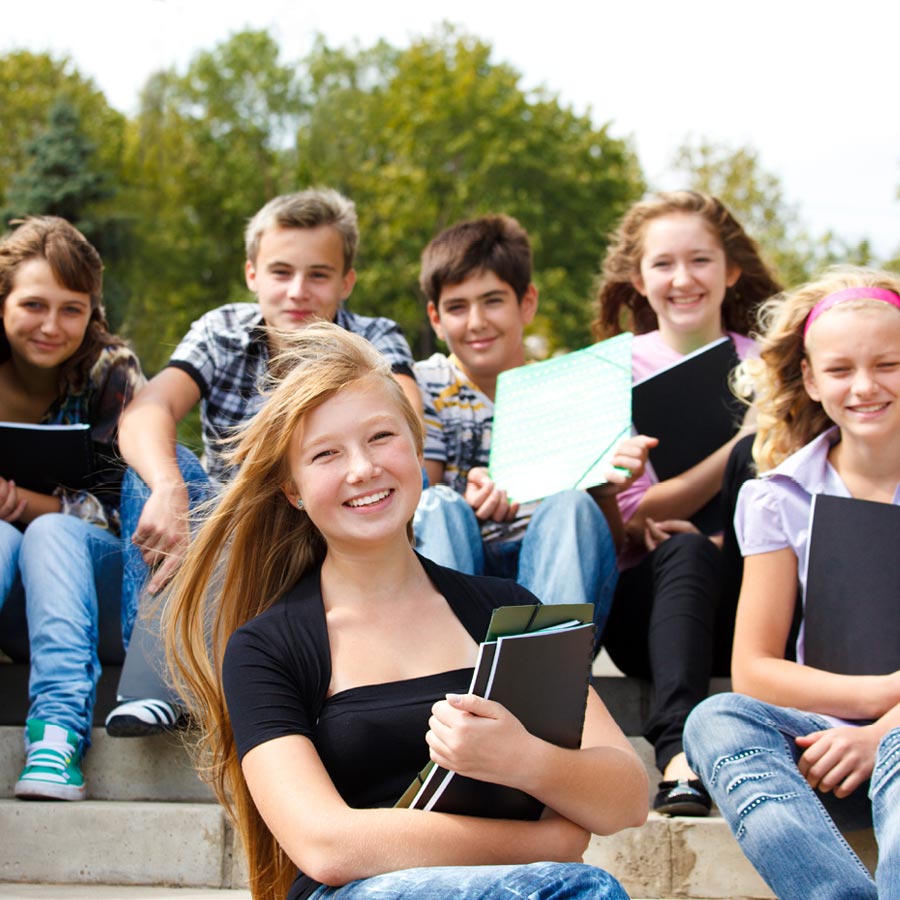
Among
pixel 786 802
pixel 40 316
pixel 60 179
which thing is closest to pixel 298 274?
pixel 40 316

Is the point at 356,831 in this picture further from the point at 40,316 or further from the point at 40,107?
the point at 40,107

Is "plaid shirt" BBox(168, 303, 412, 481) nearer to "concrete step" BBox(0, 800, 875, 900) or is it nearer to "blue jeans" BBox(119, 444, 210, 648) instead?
"blue jeans" BBox(119, 444, 210, 648)

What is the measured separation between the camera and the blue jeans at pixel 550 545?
10.7ft

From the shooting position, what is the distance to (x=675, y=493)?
3807 millimetres

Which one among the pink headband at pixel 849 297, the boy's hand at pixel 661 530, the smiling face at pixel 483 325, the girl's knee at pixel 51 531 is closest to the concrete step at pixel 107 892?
the girl's knee at pixel 51 531

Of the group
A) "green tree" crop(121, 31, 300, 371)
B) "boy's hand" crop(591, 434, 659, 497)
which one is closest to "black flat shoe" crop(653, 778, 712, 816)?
"boy's hand" crop(591, 434, 659, 497)

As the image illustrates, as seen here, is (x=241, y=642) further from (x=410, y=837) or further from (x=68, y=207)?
(x=68, y=207)

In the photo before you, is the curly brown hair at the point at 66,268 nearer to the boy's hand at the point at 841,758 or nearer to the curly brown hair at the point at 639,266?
the curly brown hair at the point at 639,266

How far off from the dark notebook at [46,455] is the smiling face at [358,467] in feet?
Answer: 5.22

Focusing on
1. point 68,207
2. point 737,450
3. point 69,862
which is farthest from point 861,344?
point 68,207

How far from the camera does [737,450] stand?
12.0 ft

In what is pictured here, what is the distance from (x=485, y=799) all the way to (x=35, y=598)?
1.77 metres

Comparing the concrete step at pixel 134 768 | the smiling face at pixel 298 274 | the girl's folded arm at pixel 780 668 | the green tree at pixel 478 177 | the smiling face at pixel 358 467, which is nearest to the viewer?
the smiling face at pixel 358 467

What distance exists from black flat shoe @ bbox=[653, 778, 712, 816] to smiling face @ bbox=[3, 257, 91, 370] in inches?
85.9
